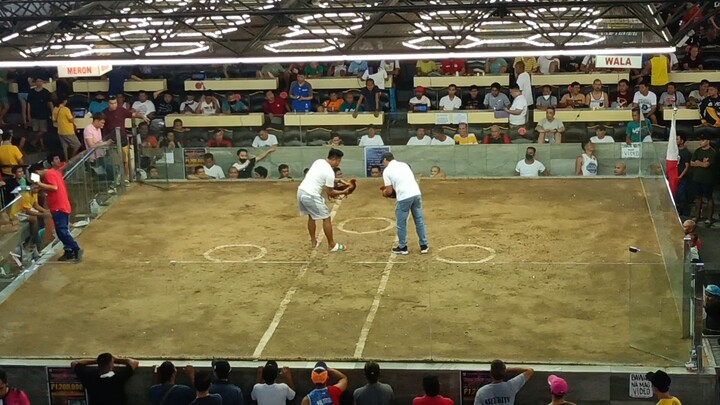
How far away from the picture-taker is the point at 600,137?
797 inches

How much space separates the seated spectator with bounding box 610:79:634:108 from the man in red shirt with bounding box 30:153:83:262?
11.0 metres

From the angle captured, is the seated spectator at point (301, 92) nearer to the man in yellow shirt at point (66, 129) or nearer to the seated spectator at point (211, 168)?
the seated spectator at point (211, 168)

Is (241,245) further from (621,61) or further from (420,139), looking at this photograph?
(621,61)

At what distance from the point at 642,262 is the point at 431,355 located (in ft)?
8.31

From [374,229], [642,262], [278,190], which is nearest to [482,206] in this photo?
[374,229]

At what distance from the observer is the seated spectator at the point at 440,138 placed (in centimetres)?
2073

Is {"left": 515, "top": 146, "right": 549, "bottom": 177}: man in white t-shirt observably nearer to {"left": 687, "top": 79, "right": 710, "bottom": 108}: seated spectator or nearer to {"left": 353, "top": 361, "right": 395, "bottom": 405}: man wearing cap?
{"left": 687, "top": 79, "right": 710, "bottom": 108}: seated spectator

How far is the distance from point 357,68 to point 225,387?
1411cm

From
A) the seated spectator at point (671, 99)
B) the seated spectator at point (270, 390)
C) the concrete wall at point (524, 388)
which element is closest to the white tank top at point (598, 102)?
the seated spectator at point (671, 99)

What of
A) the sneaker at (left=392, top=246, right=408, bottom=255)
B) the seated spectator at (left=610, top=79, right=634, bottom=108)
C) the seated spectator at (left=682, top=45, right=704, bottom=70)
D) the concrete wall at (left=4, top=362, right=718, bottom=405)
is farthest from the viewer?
the seated spectator at (left=682, top=45, right=704, bottom=70)

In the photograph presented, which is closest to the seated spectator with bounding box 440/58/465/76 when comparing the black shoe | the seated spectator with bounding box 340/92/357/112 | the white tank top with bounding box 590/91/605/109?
the seated spectator with bounding box 340/92/357/112

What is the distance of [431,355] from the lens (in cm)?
1288

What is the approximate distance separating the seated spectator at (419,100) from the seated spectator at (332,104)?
143cm

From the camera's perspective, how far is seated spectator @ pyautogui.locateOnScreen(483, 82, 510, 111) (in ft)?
73.8
